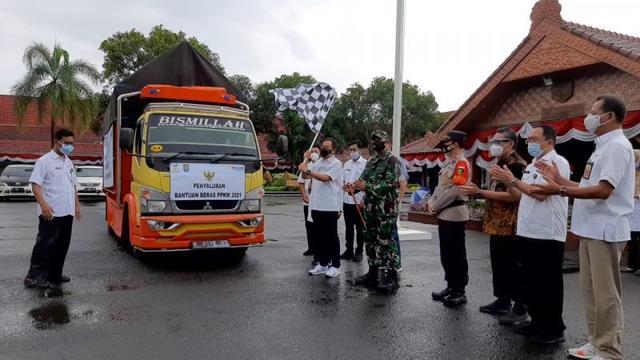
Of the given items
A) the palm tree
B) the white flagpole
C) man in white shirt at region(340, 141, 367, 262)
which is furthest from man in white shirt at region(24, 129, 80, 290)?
the palm tree

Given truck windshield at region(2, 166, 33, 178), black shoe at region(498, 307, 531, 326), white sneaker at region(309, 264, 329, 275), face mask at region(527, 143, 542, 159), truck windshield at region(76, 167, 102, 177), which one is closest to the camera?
face mask at region(527, 143, 542, 159)

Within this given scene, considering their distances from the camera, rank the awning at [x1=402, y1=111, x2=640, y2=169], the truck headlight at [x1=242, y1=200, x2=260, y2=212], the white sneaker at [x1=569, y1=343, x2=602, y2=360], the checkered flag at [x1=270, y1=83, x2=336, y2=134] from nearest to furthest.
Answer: the white sneaker at [x1=569, y1=343, x2=602, y2=360], the truck headlight at [x1=242, y1=200, x2=260, y2=212], the awning at [x1=402, y1=111, x2=640, y2=169], the checkered flag at [x1=270, y1=83, x2=336, y2=134]

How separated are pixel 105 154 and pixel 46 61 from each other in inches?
830

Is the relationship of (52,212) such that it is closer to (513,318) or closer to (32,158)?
(513,318)

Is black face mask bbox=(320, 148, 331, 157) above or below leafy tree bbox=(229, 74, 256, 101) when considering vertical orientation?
below

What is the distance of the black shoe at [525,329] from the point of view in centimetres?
445

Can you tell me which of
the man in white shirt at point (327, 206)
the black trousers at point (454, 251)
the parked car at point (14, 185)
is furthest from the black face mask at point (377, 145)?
the parked car at point (14, 185)

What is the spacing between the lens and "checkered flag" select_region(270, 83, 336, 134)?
32.8 ft

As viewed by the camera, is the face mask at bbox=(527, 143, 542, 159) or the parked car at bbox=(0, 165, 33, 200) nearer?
the face mask at bbox=(527, 143, 542, 159)

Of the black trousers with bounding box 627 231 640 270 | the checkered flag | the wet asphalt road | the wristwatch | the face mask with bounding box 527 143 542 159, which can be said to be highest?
the checkered flag

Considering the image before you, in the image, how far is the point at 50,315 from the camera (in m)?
4.87

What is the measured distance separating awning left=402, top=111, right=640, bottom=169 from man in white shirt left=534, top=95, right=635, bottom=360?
1816 mm

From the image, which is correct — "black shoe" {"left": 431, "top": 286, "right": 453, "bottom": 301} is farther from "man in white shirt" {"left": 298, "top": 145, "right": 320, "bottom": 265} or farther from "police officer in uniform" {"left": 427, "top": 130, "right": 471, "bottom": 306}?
"man in white shirt" {"left": 298, "top": 145, "right": 320, "bottom": 265}

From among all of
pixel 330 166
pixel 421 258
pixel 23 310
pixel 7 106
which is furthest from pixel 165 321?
pixel 7 106
